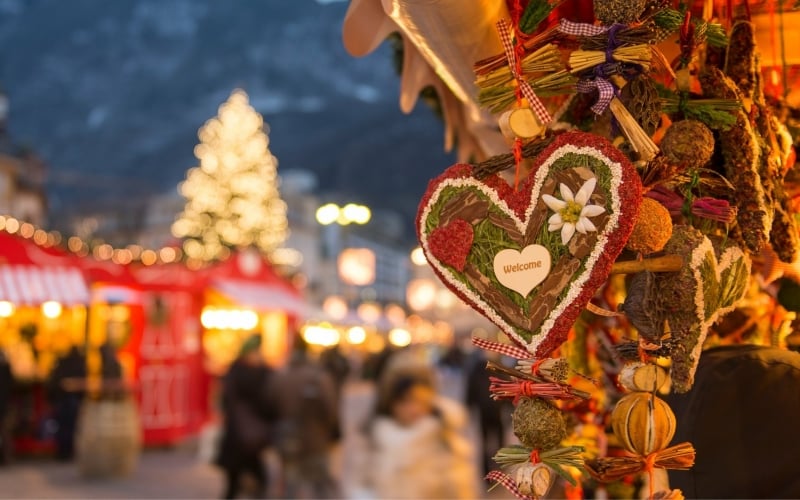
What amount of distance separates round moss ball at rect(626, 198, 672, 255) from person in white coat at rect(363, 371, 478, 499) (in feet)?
11.6

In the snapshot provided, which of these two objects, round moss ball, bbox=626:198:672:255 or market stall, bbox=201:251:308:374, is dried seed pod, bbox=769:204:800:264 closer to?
round moss ball, bbox=626:198:672:255

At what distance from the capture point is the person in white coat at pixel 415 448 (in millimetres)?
4945

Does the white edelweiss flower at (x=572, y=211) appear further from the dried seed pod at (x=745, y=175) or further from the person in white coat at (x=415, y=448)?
the person in white coat at (x=415, y=448)

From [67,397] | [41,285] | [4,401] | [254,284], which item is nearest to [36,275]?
[41,285]

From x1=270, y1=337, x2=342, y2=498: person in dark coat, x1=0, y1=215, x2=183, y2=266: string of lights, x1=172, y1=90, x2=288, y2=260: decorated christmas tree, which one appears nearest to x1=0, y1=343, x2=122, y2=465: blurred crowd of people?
x1=0, y1=215, x2=183, y2=266: string of lights

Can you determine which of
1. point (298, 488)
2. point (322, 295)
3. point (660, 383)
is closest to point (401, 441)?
point (660, 383)

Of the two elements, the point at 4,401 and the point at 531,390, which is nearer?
the point at 531,390

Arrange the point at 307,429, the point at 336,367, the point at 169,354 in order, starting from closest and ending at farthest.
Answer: the point at 307,429 → the point at 169,354 → the point at 336,367

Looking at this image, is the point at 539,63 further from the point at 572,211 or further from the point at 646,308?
the point at 646,308

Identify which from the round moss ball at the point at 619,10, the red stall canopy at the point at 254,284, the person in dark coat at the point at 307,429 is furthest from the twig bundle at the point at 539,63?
the red stall canopy at the point at 254,284

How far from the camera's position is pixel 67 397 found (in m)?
13.9

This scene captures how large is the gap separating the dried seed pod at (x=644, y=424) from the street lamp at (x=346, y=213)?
13.6 meters

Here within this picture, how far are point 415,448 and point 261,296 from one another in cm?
1430

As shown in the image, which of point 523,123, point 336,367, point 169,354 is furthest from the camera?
point 336,367
